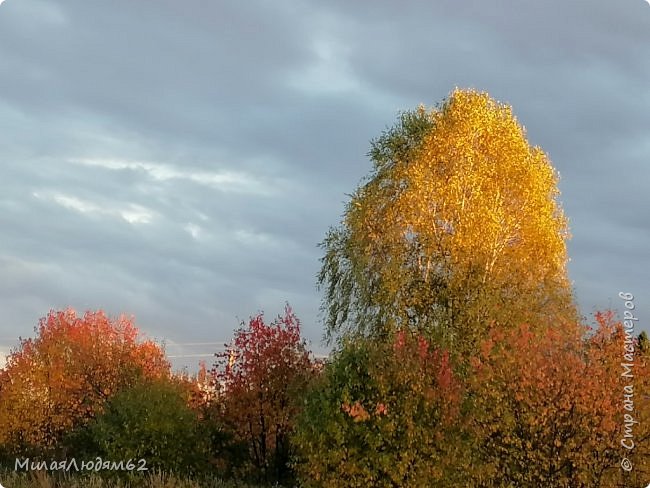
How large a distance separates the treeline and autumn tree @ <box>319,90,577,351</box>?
98mm

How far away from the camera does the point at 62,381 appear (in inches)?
1721

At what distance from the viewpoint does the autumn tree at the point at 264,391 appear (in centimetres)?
3516

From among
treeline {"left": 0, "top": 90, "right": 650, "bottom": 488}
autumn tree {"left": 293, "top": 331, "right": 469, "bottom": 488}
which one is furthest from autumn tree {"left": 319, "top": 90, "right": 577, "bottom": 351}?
autumn tree {"left": 293, "top": 331, "right": 469, "bottom": 488}

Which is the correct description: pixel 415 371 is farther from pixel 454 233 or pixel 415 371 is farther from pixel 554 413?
pixel 454 233

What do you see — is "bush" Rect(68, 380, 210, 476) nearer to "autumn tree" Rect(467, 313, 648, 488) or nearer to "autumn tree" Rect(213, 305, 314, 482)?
"autumn tree" Rect(213, 305, 314, 482)

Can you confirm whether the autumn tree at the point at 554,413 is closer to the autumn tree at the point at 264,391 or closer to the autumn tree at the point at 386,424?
the autumn tree at the point at 386,424

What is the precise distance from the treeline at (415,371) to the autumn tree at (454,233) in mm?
98

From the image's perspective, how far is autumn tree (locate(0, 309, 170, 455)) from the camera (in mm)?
42969

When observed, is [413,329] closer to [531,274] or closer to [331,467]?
[531,274]

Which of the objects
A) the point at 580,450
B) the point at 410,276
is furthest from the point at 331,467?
the point at 410,276

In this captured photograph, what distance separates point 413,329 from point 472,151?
933 cm

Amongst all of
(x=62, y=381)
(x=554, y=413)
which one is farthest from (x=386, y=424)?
(x=62, y=381)

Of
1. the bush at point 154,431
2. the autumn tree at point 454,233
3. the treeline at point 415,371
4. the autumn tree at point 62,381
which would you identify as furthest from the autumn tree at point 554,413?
the autumn tree at point 62,381

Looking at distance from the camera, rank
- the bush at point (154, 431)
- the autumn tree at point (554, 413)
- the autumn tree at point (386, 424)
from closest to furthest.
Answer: the autumn tree at point (554, 413), the autumn tree at point (386, 424), the bush at point (154, 431)
